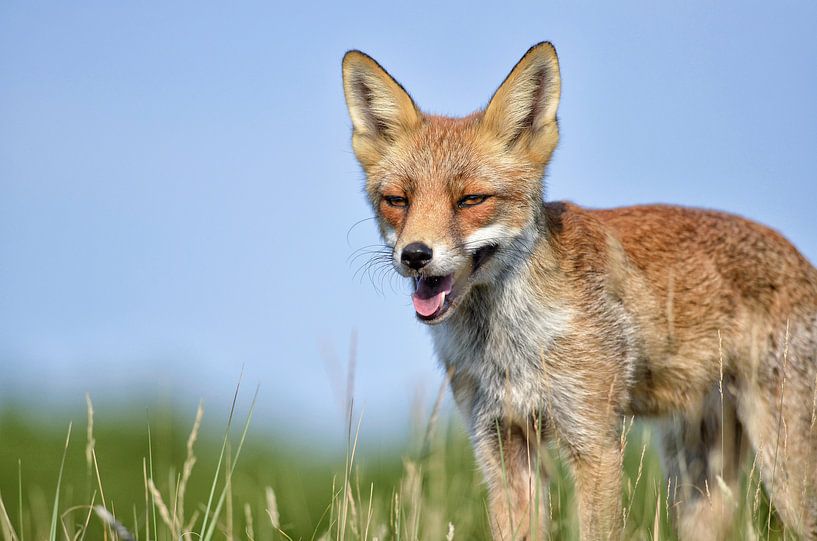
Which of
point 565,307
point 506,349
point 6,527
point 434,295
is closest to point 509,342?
point 506,349

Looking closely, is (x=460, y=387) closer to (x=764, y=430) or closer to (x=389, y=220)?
(x=389, y=220)

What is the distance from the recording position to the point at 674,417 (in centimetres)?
603

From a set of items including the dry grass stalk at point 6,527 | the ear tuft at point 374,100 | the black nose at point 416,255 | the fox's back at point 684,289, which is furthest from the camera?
the fox's back at point 684,289

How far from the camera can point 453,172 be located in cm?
496

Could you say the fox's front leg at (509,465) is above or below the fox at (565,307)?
below

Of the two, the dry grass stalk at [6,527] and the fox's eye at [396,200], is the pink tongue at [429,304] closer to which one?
the fox's eye at [396,200]

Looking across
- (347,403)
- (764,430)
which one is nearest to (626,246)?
(764,430)

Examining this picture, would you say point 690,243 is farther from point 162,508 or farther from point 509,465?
point 162,508

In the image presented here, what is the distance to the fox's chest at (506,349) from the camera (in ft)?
16.6

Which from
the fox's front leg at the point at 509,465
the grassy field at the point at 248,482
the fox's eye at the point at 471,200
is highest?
the fox's eye at the point at 471,200

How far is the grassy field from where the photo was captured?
4.80 meters

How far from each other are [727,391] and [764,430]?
1.24 ft

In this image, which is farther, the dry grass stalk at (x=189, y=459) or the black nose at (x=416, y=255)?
the black nose at (x=416, y=255)

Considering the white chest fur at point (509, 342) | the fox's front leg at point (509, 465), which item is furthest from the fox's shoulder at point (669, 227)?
the fox's front leg at point (509, 465)
